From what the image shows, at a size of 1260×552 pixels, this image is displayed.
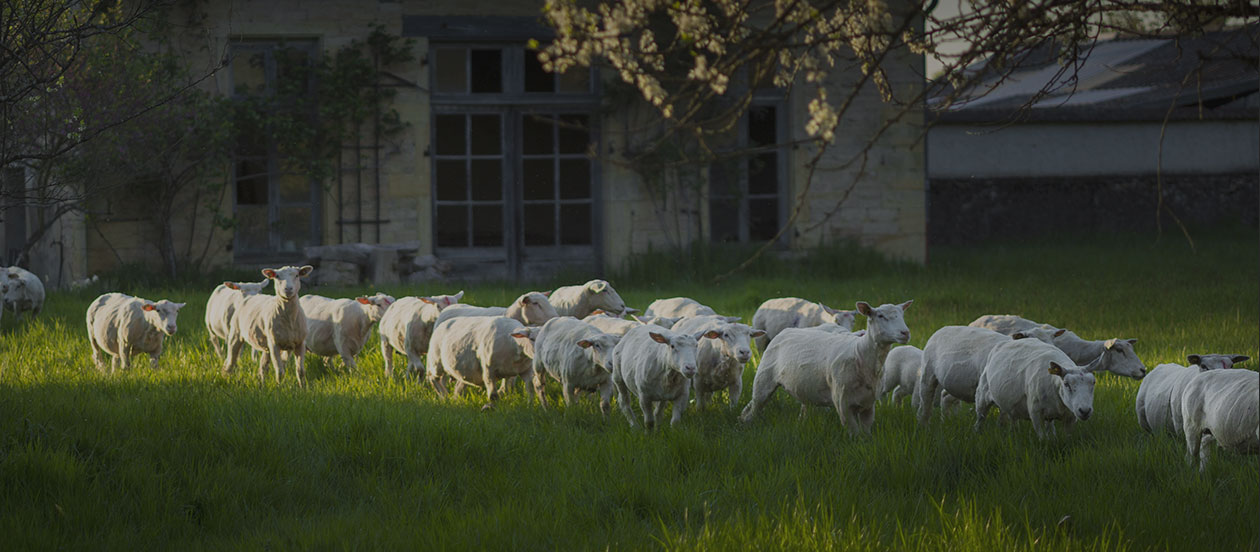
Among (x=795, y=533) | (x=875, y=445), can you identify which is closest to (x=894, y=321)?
(x=875, y=445)

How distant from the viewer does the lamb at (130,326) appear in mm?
10346

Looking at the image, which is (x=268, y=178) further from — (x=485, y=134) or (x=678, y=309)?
(x=678, y=309)

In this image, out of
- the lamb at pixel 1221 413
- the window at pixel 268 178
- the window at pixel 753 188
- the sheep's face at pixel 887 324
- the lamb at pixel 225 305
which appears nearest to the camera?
the lamb at pixel 1221 413

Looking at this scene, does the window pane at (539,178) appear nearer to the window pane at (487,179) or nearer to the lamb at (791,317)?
the window pane at (487,179)

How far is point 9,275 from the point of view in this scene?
44.9 feet

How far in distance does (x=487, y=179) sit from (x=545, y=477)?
12219mm

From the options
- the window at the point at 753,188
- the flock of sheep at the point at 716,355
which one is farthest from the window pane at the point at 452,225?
the flock of sheep at the point at 716,355

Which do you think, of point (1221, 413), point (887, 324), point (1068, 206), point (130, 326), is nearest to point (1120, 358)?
point (887, 324)

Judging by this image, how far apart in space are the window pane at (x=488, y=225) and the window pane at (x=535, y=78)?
1.94 meters

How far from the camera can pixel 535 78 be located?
18.4 meters

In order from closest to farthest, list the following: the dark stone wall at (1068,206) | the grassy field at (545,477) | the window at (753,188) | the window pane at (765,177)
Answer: the grassy field at (545,477)
the window at (753,188)
the window pane at (765,177)
the dark stone wall at (1068,206)

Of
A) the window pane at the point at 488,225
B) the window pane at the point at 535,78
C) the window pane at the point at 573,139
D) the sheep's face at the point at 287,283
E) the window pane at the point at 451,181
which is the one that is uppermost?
the window pane at the point at 535,78

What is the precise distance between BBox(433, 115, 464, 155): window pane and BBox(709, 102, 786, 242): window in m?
3.97

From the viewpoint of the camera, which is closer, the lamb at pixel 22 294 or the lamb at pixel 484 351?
the lamb at pixel 484 351
